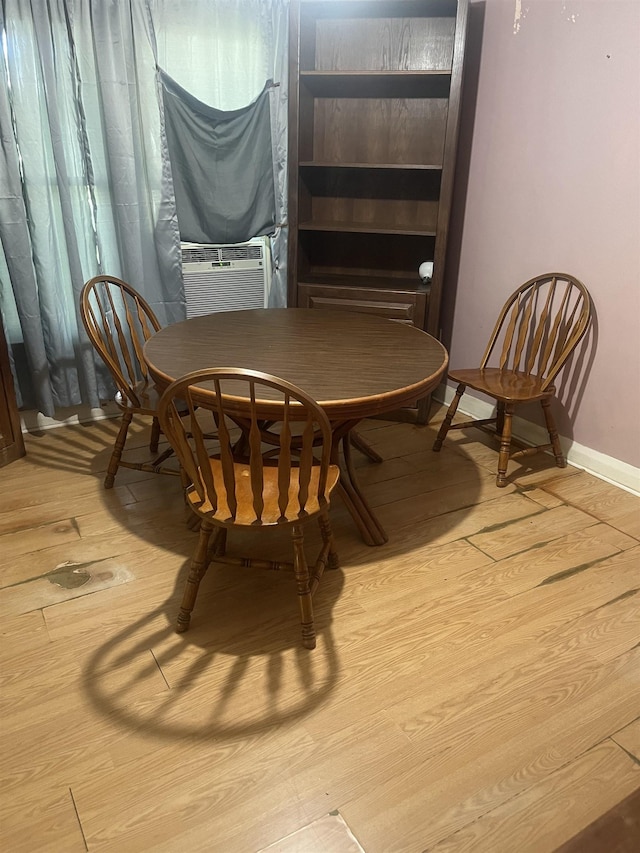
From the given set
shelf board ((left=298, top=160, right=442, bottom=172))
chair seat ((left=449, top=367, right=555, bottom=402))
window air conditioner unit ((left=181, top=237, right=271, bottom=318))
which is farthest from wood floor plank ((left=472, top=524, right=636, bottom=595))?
window air conditioner unit ((left=181, top=237, right=271, bottom=318))

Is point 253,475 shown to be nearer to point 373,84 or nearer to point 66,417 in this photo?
point 66,417

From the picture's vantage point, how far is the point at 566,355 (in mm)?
2525

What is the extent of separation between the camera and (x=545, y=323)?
2.78 m

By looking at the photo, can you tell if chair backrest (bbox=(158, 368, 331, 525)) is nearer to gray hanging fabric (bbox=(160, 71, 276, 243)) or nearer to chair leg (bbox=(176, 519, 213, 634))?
chair leg (bbox=(176, 519, 213, 634))

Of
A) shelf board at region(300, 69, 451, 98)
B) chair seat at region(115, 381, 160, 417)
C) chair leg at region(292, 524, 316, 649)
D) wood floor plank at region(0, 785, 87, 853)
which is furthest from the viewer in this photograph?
shelf board at region(300, 69, 451, 98)

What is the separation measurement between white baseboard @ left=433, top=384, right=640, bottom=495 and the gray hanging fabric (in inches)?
57.5

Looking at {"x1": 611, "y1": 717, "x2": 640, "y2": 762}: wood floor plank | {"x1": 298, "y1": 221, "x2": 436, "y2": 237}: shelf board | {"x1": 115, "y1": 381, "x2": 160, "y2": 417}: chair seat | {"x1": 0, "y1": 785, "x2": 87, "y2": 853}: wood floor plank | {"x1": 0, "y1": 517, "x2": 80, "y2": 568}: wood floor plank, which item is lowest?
{"x1": 611, "y1": 717, "x2": 640, "y2": 762}: wood floor plank

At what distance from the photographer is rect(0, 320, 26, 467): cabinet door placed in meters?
2.51

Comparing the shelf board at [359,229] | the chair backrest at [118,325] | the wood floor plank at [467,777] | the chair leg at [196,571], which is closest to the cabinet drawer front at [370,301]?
the shelf board at [359,229]

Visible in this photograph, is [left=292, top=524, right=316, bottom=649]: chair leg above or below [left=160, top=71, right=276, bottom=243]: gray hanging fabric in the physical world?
below

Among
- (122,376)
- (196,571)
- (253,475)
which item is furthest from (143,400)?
(253,475)

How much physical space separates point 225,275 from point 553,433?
183 cm

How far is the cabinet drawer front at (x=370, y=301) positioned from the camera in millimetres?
2973

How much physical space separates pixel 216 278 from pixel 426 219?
114 cm
